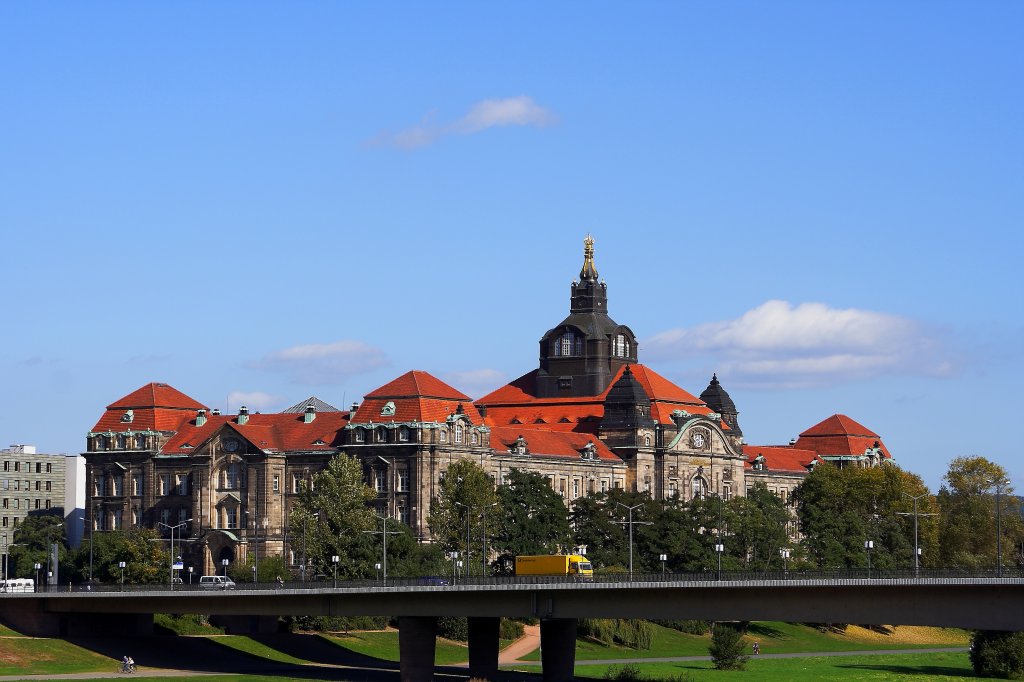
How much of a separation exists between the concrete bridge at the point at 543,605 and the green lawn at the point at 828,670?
8.65 m

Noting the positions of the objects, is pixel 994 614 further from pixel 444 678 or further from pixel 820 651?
pixel 820 651

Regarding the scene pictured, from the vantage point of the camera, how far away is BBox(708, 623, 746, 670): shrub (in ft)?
516

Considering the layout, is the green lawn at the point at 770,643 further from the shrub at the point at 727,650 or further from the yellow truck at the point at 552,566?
the shrub at the point at 727,650

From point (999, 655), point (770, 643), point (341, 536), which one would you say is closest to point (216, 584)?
point (341, 536)

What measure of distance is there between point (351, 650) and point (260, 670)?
1372cm

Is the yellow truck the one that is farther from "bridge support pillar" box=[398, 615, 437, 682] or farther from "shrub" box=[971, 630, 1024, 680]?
"shrub" box=[971, 630, 1024, 680]

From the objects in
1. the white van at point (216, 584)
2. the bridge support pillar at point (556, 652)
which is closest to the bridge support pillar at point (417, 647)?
the bridge support pillar at point (556, 652)

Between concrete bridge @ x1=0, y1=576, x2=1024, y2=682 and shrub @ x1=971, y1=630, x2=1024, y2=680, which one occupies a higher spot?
concrete bridge @ x1=0, y1=576, x2=1024, y2=682

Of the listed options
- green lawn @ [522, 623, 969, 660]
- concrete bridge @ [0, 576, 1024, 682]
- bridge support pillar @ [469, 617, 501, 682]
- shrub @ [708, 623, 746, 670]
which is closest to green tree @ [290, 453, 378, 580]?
concrete bridge @ [0, 576, 1024, 682]

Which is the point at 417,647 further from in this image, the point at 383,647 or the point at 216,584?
the point at 216,584

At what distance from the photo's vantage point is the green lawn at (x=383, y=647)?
16062 cm

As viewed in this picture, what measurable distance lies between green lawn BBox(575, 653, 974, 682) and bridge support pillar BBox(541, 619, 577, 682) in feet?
4.93

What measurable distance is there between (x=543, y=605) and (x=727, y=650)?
2625cm

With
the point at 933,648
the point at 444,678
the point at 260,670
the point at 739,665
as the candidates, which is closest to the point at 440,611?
the point at 444,678
